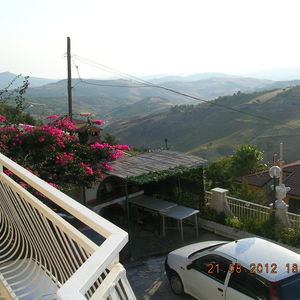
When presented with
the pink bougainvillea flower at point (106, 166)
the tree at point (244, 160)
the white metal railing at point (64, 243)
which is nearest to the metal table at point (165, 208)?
the pink bougainvillea flower at point (106, 166)

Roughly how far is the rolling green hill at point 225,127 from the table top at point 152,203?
56.1 meters

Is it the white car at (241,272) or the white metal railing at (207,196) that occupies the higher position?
the white car at (241,272)

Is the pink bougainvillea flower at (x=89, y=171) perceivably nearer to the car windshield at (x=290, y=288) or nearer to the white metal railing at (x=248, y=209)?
the white metal railing at (x=248, y=209)

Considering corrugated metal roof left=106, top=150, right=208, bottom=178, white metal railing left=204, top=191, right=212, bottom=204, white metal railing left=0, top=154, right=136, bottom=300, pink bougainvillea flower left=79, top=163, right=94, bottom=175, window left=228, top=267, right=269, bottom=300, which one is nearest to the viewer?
white metal railing left=0, top=154, right=136, bottom=300

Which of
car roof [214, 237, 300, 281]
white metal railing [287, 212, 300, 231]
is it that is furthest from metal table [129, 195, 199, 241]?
car roof [214, 237, 300, 281]

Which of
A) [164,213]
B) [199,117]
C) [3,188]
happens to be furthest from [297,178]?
[199,117]

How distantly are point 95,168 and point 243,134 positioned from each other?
78997 mm

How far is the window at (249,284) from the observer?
184 inches

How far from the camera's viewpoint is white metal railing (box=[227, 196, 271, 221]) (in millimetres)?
9008

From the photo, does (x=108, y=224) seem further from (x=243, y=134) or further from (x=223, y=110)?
(x=223, y=110)

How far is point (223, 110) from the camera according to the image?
10800 centimetres

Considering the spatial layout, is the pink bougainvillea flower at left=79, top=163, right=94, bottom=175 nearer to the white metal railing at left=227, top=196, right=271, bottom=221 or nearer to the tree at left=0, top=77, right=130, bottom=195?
the tree at left=0, top=77, right=130, bottom=195

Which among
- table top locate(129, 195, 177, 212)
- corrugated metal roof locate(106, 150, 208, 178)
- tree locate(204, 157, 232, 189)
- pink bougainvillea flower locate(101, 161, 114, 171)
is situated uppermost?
pink bougainvillea flower locate(101, 161, 114, 171)

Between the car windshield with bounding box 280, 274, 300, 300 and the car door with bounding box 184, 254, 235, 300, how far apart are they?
82 centimetres
